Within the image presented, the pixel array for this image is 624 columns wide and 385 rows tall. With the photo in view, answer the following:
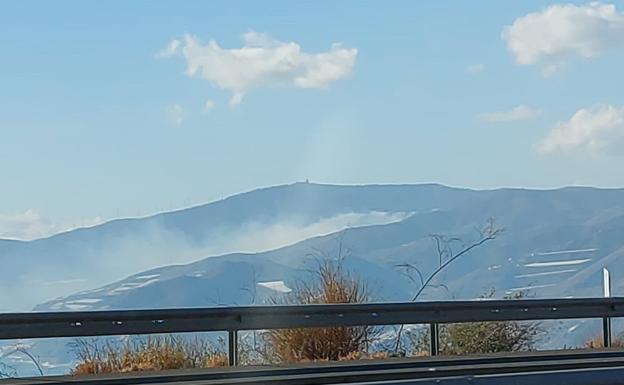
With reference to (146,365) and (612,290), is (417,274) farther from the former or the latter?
(146,365)

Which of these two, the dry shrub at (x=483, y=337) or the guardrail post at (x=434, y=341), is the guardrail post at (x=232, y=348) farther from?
the dry shrub at (x=483, y=337)

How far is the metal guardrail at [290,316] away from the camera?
13.6 meters

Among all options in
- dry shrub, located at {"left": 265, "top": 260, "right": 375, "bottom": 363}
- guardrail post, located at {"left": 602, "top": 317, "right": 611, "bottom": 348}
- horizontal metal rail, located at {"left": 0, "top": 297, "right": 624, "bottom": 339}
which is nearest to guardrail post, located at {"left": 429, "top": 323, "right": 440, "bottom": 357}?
horizontal metal rail, located at {"left": 0, "top": 297, "right": 624, "bottom": 339}

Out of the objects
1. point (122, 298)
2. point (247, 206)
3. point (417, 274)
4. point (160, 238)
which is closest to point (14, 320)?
point (417, 274)

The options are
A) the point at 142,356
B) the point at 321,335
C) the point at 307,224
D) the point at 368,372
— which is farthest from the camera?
the point at 307,224

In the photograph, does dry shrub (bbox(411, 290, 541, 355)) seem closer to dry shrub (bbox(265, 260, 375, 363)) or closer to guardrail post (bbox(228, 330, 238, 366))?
Answer: dry shrub (bbox(265, 260, 375, 363))

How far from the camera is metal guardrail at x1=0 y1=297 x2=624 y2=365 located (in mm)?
13586

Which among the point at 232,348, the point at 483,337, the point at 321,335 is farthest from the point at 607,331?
the point at 232,348

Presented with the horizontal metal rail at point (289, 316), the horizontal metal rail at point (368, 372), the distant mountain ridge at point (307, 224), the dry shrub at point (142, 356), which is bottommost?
the horizontal metal rail at point (368, 372)

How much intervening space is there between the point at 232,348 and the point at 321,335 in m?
1.75

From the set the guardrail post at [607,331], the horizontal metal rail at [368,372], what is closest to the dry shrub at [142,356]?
the horizontal metal rail at [368,372]

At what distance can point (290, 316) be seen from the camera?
15.0m

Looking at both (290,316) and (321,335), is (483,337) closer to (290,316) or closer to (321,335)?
(321,335)

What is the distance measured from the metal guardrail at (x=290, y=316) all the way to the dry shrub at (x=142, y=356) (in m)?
0.86
